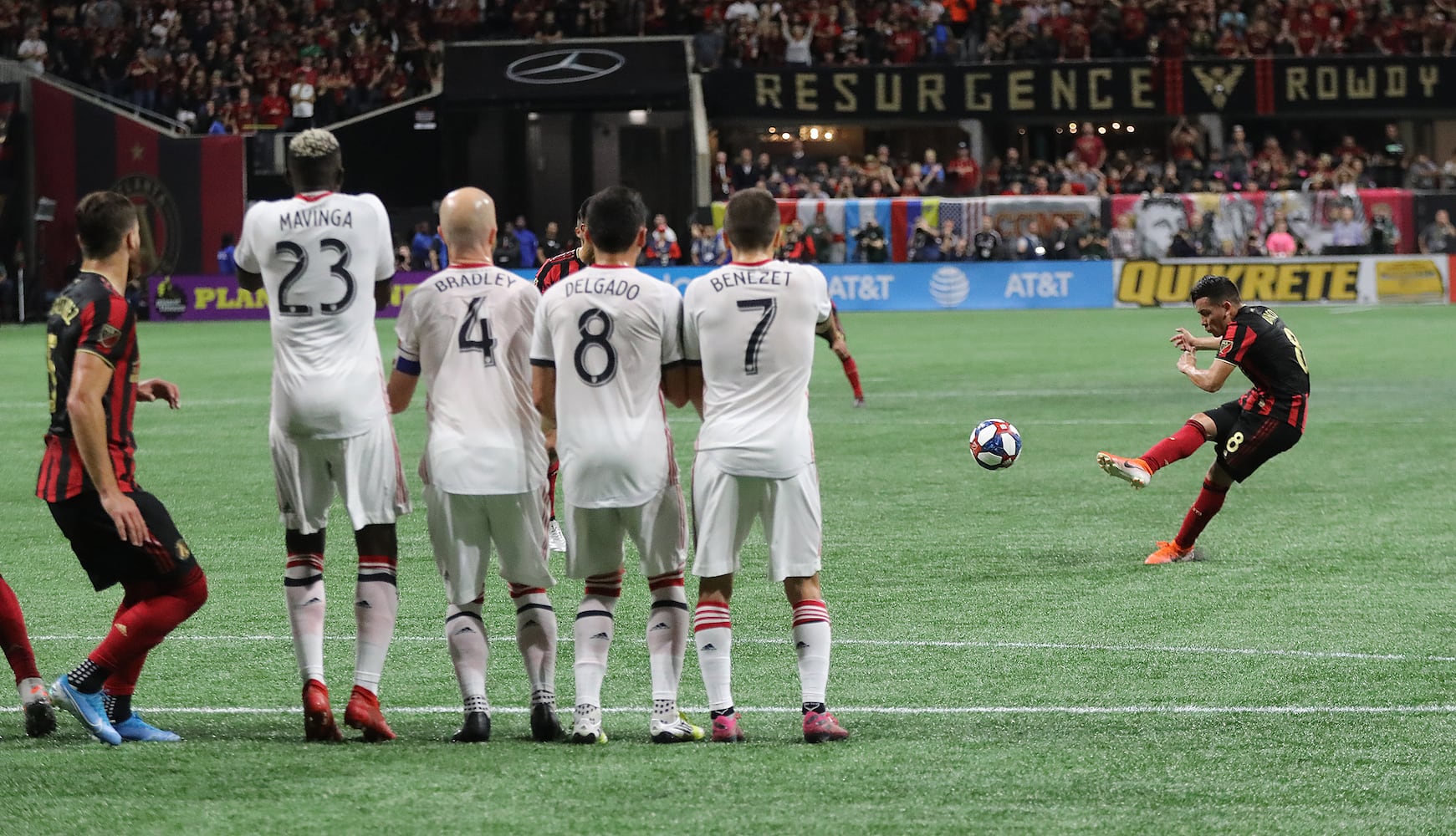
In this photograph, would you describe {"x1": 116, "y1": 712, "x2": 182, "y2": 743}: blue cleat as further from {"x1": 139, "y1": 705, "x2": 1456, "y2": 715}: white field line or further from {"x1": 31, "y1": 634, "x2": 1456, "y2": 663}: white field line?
{"x1": 31, "y1": 634, "x2": 1456, "y2": 663}: white field line

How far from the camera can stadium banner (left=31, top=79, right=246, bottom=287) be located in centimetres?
4053

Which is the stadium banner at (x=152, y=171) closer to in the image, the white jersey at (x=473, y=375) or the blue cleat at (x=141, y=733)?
the blue cleat at (x=141, y=733)

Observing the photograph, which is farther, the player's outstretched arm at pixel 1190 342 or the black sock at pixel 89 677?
the player's outstretched arm at pixel 1190 342

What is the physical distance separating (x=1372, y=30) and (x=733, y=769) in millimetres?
39763

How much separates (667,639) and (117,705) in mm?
1946

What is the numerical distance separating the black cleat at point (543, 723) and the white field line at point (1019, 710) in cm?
55

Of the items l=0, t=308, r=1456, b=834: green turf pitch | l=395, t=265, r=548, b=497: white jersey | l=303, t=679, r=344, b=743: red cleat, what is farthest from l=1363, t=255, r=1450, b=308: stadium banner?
l=303, t=679, r=344, b=743: red cleat

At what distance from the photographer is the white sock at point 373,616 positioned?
20.8ft

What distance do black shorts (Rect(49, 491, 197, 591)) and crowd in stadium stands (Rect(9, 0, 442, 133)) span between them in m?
35.3

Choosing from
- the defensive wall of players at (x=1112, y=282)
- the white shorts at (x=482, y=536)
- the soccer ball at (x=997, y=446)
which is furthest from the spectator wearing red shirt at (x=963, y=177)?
the white shorts at (x=482, y=536)

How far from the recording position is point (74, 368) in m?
6.06

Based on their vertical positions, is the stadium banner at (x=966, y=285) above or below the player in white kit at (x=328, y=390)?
below

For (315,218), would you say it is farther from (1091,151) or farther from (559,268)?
(1091,151)

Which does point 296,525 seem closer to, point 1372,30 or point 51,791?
point 51,791
